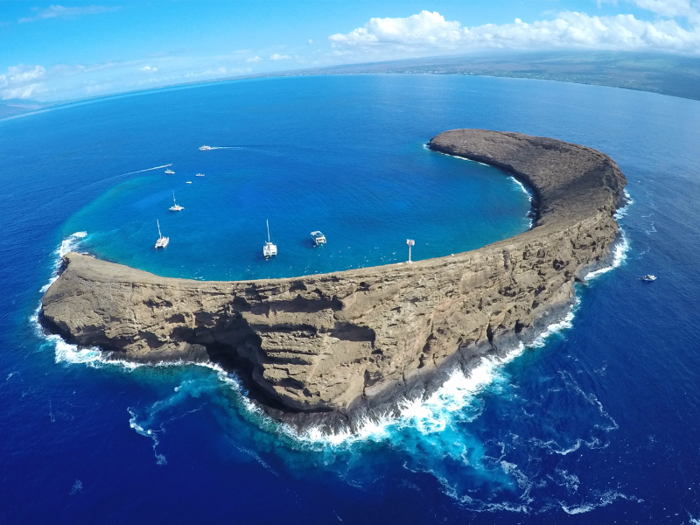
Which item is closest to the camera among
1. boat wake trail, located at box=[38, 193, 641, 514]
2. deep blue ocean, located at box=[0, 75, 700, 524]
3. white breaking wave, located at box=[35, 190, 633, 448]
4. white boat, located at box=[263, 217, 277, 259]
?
deep blue ocean, located at box=[0, 75, 700, 524]

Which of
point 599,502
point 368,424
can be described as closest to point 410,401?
point 368,424

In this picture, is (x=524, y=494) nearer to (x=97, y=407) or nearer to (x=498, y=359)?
(x=498, y=359)

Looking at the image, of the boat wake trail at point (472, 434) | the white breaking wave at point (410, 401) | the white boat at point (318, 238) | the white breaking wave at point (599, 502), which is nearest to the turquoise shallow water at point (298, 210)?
the white boat at point (318, 238)

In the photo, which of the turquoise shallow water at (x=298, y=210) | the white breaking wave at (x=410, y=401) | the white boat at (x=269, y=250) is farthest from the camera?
the turquoise shallow water at (x=298, y=210)

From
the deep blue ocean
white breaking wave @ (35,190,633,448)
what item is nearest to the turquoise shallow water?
the deep blue ocean

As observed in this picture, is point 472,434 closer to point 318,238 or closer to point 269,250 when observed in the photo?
point 318,238

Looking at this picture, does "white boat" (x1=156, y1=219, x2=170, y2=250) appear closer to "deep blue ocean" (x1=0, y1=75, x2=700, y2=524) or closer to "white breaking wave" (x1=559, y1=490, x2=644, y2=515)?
"deep blue ocean" (x1=0, y1=75, x2=700, y2=524)

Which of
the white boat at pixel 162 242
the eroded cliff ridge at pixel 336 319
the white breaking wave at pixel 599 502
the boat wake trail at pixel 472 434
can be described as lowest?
the white breaking wave at pixel 599 502

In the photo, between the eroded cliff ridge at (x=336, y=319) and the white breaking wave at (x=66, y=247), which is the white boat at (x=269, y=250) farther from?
the white breaking wave at (x=66, y=247)
